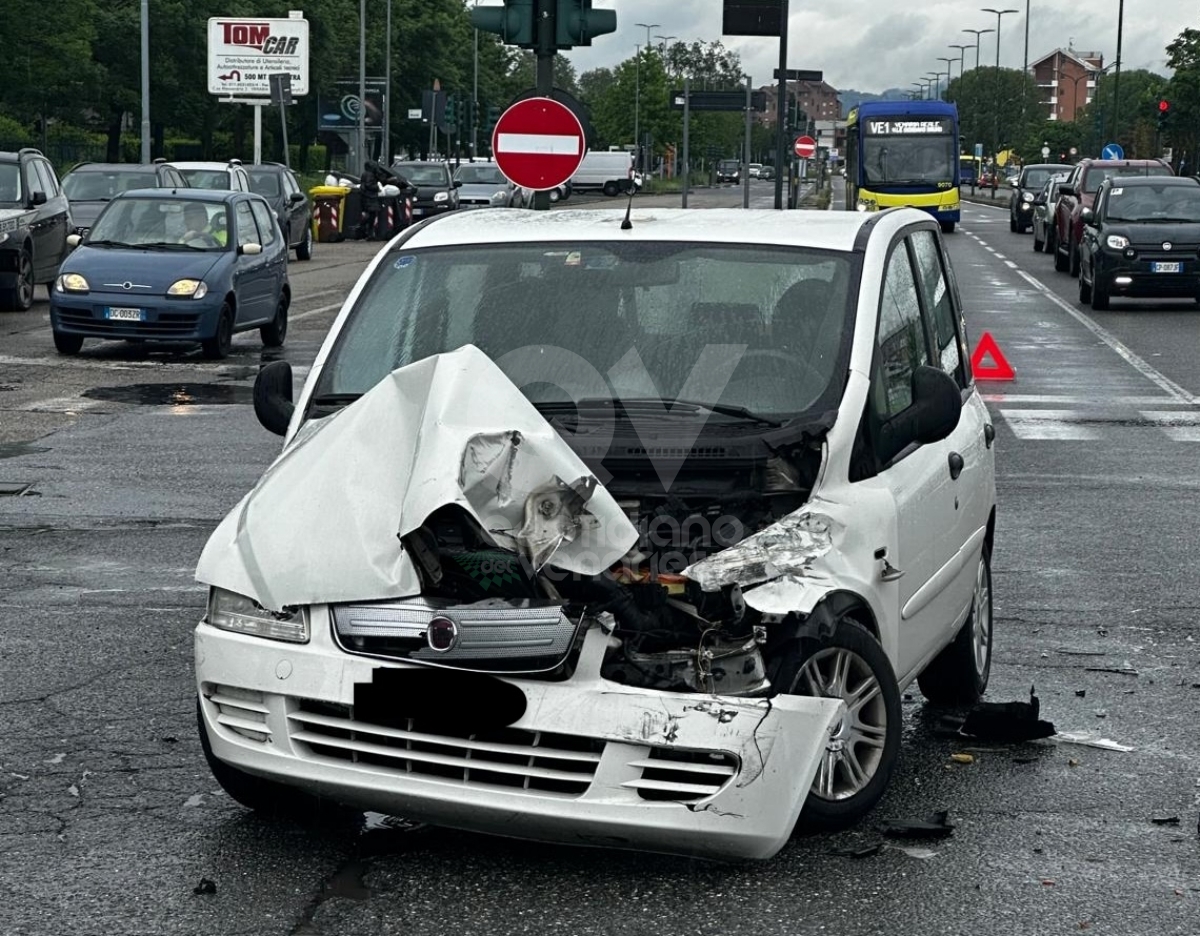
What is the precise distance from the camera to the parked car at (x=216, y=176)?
33812 millimetres

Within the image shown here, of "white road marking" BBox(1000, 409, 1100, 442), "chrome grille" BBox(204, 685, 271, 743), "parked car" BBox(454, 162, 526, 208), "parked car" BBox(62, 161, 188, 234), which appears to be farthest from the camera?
"parked car" BBox(454, 162, 526, 208)

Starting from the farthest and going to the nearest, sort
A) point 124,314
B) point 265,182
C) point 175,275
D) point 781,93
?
point 781,93
point 265,182
point 175,275
point 124,314

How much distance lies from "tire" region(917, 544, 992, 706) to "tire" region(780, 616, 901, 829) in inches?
50.4

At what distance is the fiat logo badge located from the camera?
4.98 metres

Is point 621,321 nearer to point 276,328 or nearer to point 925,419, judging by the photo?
point 925,419

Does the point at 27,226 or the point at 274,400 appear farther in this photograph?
the point at 27,226

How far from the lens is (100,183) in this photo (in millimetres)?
30844

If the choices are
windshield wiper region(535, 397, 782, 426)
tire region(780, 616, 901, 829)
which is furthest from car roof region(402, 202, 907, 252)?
tire region(780, 616, 901, 829)

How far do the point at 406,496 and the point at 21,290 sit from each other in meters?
22.3

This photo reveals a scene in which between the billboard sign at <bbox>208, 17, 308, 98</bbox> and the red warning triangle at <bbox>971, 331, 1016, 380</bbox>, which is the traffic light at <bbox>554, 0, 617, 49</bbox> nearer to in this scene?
the red warning triangle at <bbox>971, 331, 1016, 380</bbox>

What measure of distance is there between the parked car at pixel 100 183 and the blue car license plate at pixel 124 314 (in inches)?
369

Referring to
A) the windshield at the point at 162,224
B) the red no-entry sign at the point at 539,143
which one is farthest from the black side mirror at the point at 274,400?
the windshield at the point at 162,224

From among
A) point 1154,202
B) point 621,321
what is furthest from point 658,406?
point 1154,202

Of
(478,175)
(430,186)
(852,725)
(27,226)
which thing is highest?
(478,175)
